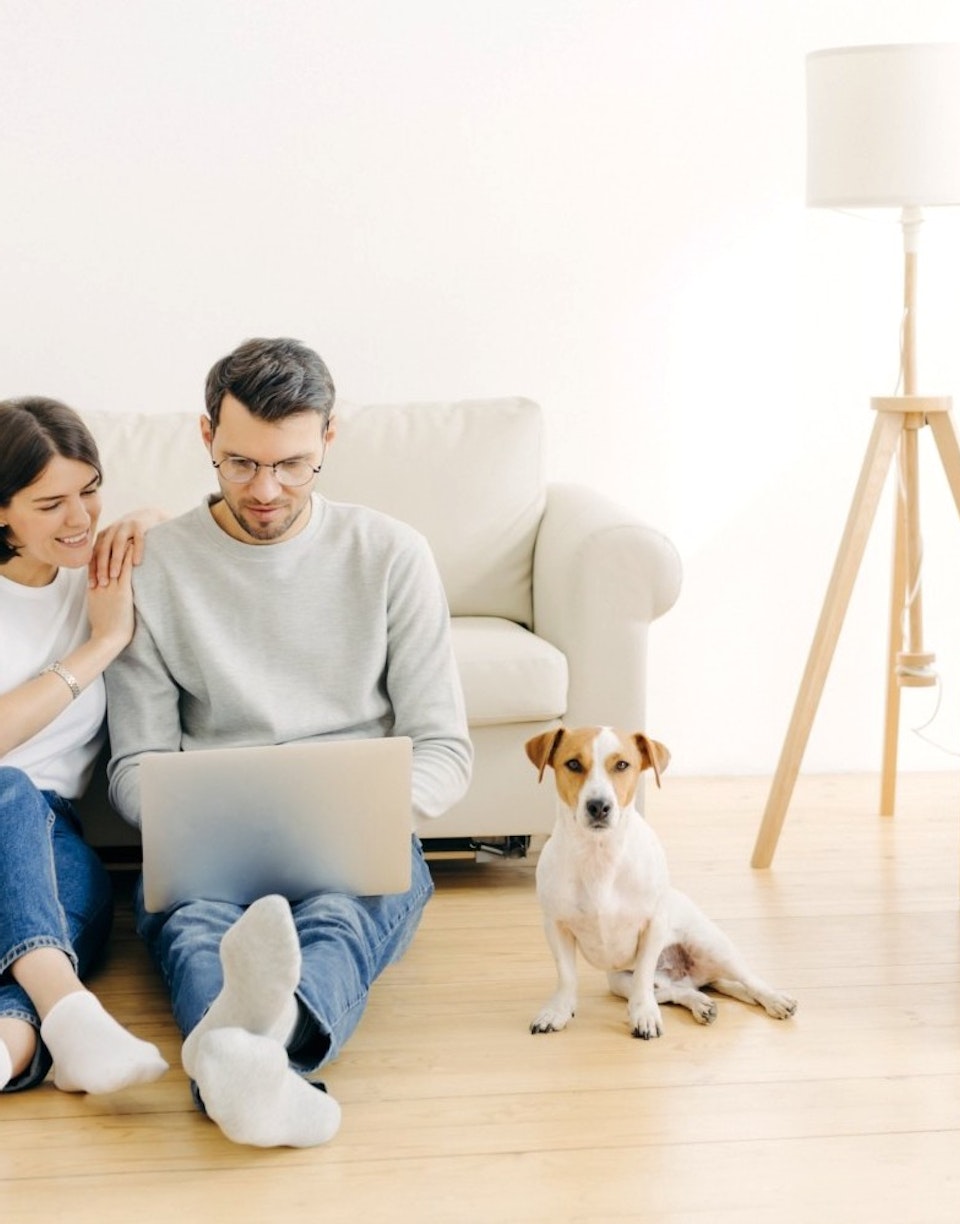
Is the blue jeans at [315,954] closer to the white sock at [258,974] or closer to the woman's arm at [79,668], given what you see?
the white sock at [258,974]

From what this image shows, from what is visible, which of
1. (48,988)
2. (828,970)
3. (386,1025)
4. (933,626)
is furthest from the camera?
(933,626)

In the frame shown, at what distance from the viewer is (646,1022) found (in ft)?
7.45

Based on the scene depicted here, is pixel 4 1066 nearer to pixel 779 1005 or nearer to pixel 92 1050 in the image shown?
pixel 92 1050

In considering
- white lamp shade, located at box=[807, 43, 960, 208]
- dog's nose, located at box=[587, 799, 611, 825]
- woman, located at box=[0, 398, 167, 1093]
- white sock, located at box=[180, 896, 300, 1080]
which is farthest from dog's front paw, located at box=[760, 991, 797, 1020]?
white lamp shade, located at box=[807, 43, 960, 208]

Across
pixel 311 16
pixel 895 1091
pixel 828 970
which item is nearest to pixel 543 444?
pixel 311 16

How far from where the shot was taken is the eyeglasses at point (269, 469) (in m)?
2.31

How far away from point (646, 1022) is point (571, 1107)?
Answer: 26 cm

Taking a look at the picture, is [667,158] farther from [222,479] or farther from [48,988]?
[48,988]

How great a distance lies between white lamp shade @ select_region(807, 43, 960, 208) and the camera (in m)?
2.93

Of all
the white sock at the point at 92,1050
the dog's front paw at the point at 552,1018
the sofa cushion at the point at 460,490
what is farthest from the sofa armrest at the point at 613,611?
the white sock at the point at 92,1050

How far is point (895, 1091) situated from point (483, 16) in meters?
2.51

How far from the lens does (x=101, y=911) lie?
244cm

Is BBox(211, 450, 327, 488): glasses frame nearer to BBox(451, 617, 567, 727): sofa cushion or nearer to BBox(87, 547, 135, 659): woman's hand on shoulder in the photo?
BBox(87, 547, 135, 659): woman's hand on shoulder

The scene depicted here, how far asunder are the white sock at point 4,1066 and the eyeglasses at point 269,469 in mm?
825
